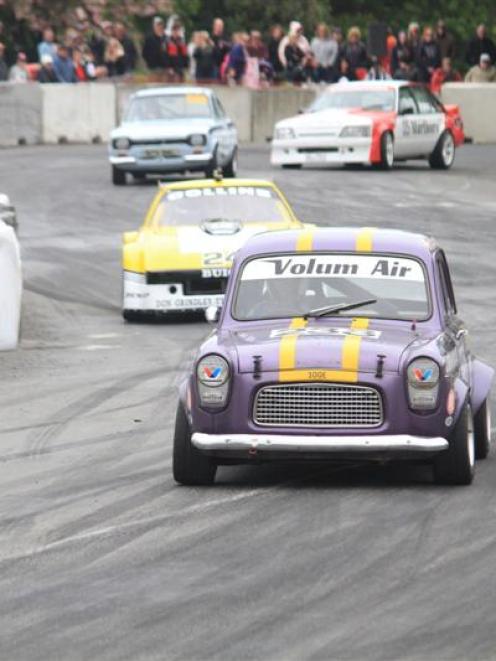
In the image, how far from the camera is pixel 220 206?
813 inches

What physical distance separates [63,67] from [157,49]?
1957mm

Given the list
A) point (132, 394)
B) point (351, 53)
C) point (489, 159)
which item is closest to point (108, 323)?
point (132, 394)

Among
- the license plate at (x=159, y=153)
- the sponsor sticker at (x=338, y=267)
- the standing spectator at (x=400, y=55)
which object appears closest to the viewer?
the sponsor sticker at (x=338, y=267)

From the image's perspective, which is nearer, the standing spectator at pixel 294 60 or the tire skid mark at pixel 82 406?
the tire skid mark at pixel 82 406

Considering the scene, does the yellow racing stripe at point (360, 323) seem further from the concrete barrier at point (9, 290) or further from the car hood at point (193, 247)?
the car hood at point (193, 247)

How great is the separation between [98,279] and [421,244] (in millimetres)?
11746

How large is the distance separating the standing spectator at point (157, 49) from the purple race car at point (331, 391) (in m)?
29.8

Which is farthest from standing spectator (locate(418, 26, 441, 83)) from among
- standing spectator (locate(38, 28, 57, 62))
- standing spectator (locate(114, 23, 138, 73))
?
standing spectator (locate(38, 28, 57, 62))

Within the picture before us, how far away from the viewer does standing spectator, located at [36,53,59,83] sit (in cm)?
4056

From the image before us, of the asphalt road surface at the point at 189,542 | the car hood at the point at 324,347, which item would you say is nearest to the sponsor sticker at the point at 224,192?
the asphalt road surface at the point at 189,542

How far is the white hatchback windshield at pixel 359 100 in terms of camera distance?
34125 millimetres

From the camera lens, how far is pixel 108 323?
20141mm

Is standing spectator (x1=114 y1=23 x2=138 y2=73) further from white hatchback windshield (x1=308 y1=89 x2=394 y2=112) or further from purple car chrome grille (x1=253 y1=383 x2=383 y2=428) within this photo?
purple car chrome grille (x1=253 y1=383 x2=383 y2=428)

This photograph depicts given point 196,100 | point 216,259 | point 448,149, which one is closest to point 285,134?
point 196,100
